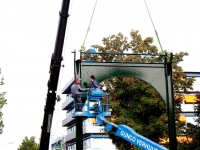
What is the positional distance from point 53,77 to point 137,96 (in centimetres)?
1515

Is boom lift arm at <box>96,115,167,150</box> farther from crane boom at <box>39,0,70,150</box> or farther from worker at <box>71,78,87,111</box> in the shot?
crane boom at <box>39,0,70,150</box>

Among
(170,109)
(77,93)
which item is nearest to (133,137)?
(77,93)

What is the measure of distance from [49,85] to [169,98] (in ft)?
16.4

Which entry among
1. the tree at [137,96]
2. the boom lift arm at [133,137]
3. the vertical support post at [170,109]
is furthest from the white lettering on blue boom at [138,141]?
the tree at [137,96]

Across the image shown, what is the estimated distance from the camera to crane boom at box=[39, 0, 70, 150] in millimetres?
15656

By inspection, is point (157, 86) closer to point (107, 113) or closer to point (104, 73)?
point (104, 73)

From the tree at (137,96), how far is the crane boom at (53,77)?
12.2 m

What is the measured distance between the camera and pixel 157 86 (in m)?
17.8

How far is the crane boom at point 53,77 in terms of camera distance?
51.4 feet

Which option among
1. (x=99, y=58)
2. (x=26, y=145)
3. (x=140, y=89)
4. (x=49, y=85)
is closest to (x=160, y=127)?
(x=140, y=89)

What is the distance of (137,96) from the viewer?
103 ft

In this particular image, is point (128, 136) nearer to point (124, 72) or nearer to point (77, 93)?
point (77, 93)

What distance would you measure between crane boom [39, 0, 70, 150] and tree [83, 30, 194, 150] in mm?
12167

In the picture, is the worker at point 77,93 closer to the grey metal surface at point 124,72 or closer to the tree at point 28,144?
the grey metal surface at point 124,72
